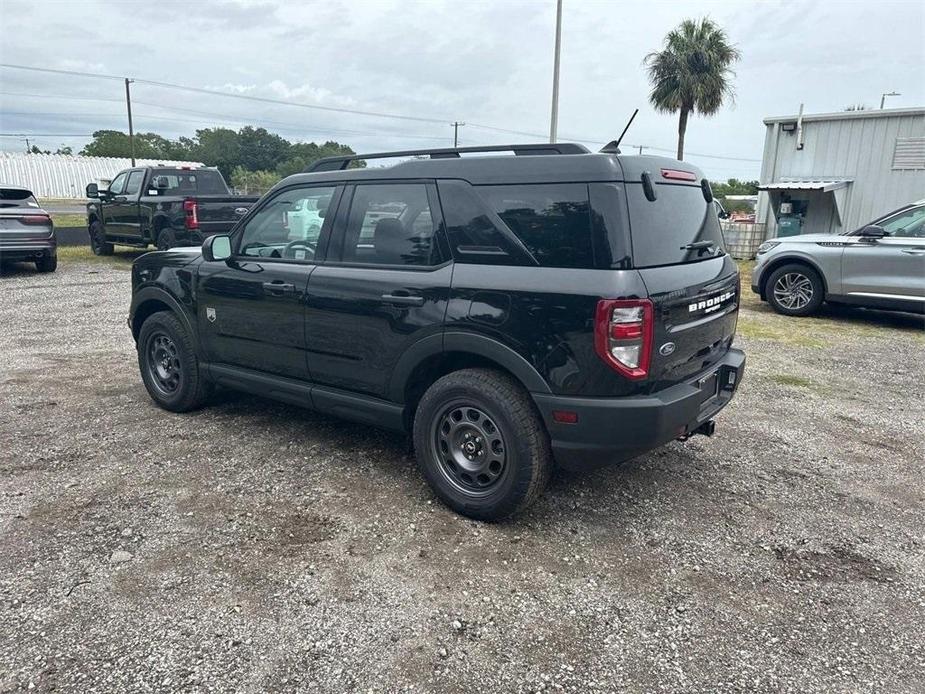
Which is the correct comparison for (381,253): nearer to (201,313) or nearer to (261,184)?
(201,313)

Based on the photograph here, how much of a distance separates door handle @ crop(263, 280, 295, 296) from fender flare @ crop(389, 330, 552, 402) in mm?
953

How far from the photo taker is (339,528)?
340 cm

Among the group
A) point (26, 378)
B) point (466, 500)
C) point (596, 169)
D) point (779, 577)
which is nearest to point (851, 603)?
point (779, 577)

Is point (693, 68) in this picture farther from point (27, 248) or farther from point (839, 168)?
point (27, 248)

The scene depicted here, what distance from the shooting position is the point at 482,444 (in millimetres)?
3439

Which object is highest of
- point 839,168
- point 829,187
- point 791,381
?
point 839,168

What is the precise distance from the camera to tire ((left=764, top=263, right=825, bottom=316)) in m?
9.12

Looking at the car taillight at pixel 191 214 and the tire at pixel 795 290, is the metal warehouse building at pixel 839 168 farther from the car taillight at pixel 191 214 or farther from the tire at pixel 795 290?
the car taillight at pixel 191 214

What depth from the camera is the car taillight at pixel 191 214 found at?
1266 cm

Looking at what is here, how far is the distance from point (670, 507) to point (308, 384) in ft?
7.48

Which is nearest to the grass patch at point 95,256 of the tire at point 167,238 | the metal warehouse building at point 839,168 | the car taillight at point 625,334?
the tire at point 167,238

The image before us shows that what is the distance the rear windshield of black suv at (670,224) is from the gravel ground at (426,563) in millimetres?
1406

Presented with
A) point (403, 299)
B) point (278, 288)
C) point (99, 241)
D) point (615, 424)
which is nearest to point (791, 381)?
point (615, 424)

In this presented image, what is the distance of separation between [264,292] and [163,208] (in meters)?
10.4
